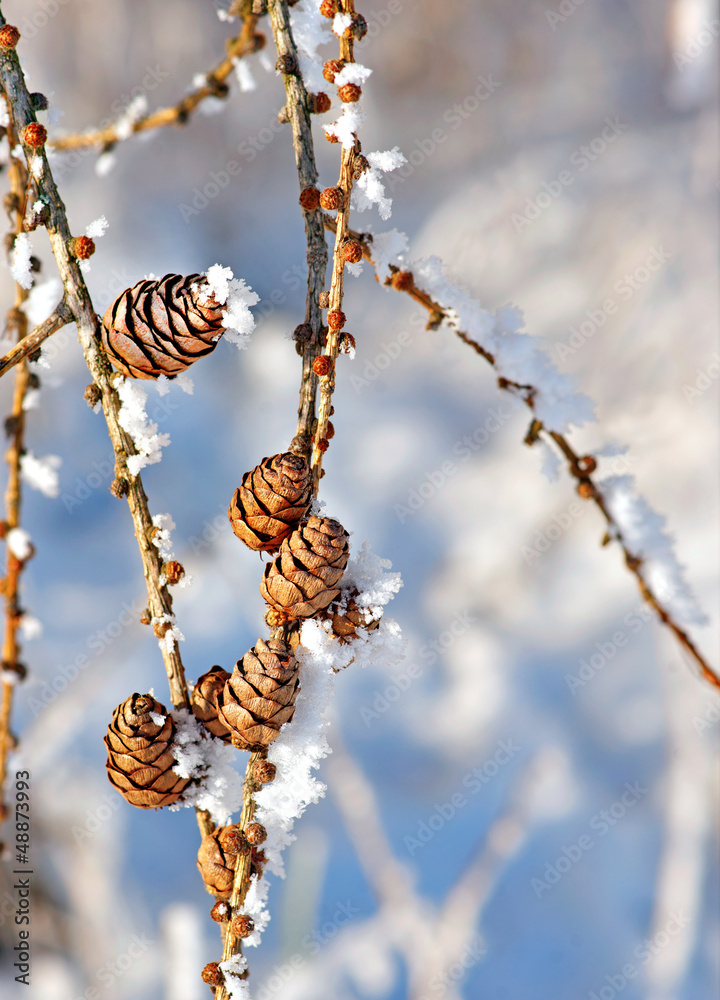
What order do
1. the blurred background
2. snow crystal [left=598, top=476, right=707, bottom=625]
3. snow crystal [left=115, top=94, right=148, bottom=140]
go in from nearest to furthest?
1. snow crystal [left=598, top=476, right=707, bottom=625]
2. snow crystal [left=115, top=94, right=148, bottom=140]
3. the blurred background

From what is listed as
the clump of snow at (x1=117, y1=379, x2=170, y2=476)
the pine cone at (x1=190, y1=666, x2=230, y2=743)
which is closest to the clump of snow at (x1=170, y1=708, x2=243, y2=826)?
the pine cone at (x1=190, y1=666, x2=230, y2=743)

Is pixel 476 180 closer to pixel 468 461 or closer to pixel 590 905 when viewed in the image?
pixel 468 461

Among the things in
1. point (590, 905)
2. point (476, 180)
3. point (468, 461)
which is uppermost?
point (476, 180)

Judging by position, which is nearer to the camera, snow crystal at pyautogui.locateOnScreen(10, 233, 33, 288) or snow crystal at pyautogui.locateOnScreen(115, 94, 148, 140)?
snow crystal at pyautogui.locateOnScreen(10, 233, 33, 288)

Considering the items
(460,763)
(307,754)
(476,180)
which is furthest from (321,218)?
(460,763)

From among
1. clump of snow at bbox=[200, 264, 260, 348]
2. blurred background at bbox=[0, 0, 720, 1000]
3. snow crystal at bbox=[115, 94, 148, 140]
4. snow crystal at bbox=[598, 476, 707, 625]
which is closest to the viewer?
clump of snow at bbox=[200, 264, 260, 348]

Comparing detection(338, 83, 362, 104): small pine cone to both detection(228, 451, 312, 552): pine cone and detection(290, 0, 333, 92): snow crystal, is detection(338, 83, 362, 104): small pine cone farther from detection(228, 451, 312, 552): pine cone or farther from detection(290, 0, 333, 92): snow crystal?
detection(228, 451, 312, 552): pine cone

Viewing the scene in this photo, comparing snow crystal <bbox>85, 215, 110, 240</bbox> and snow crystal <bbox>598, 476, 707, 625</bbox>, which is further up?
snow crystal <bbox>85, 215, 110, 240</bbox>
